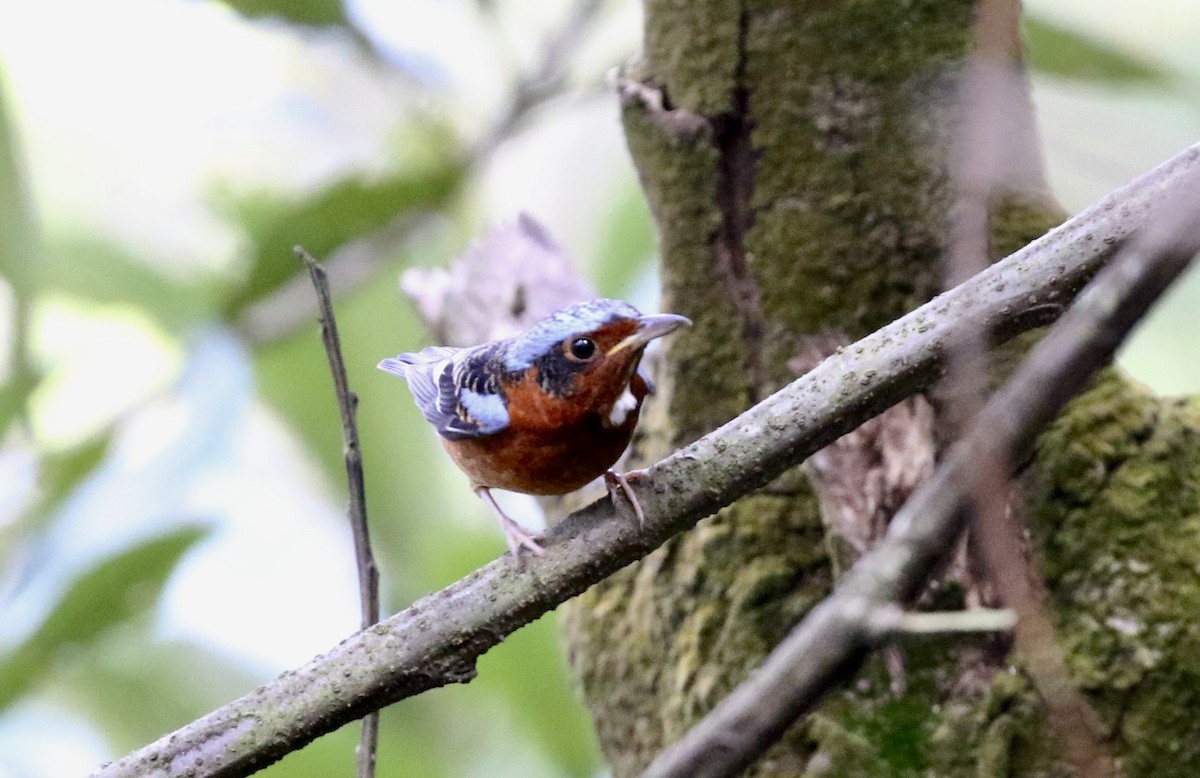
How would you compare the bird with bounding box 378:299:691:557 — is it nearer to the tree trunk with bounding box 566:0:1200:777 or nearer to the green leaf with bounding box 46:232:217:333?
the tree trunk with bounding box 566:0:1200:777

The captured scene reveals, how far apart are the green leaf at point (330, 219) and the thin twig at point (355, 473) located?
1544 mm

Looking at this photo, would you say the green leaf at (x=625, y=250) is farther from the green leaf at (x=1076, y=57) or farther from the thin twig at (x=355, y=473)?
the thin twig at (x=355, y=473)

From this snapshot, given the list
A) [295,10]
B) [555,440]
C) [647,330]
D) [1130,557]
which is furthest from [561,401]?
[295,10]

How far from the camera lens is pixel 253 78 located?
395 cm

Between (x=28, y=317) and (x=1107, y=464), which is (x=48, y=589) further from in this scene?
(x=1107, y=464)

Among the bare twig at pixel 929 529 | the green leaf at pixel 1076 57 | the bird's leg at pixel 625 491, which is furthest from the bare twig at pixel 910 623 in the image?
the green leaf at pixel 1076 57

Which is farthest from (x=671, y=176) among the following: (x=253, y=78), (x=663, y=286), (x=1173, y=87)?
(x=253, y=78)

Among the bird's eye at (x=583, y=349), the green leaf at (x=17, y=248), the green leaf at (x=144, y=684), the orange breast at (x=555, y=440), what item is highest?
the green leaf at (x=17, y=248)

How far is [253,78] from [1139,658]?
349cm

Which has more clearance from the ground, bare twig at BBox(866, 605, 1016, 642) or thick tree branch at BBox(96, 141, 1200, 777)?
bare twig at BBox(866, 605, 1016, 642)

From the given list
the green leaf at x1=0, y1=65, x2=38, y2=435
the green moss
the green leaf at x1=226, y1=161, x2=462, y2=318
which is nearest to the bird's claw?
the green moss

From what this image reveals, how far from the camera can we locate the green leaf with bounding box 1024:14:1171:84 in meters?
2.09

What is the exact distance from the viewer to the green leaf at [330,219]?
2.97m

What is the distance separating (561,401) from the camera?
185 centimetres
